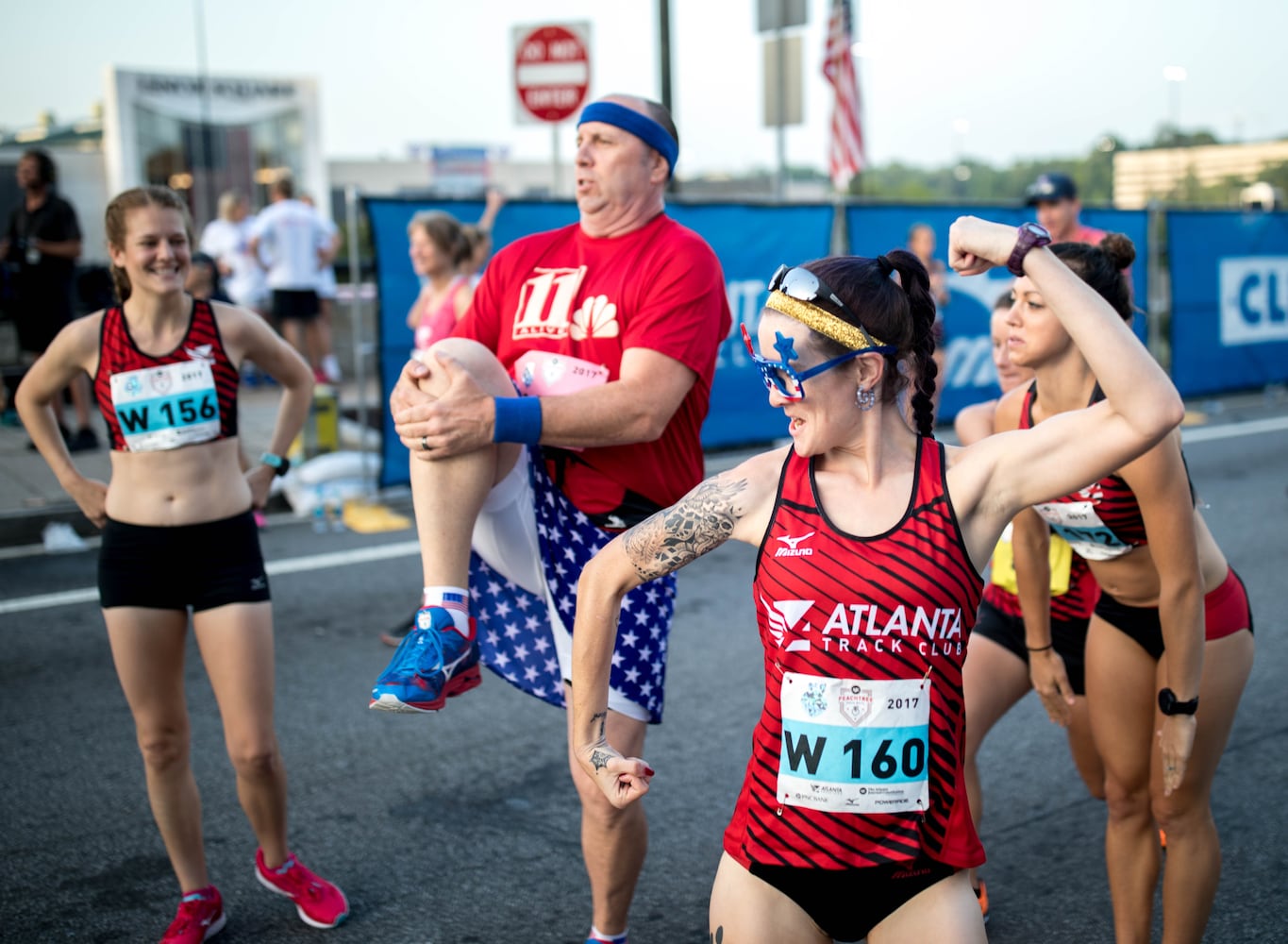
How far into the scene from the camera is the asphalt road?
12.9 ft

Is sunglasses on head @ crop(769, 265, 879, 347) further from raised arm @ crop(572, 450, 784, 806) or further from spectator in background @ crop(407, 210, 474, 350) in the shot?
spectator in background @ crop(407, 210, 474, 350)

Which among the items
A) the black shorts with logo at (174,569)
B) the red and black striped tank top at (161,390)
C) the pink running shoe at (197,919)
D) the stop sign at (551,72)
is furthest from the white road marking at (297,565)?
the stop sign at (551,72)

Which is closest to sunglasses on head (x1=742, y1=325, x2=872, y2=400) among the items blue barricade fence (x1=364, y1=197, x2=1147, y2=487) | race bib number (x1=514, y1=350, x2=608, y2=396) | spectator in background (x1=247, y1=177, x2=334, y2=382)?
race bib number (x1=514, y1=350, x2=608, y2=396)

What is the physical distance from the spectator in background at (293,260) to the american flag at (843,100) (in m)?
6.23

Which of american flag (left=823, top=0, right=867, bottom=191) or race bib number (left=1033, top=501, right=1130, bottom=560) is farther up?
american flag (left=823, top=0, right=867, bottom=191)

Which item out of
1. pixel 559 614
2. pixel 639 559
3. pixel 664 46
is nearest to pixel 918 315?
pixel 639 559

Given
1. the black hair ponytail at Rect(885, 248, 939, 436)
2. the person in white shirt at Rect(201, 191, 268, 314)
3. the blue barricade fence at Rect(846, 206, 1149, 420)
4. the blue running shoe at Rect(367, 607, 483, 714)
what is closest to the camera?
the black hair ponytail at Rect(885, 248, 939, 436)

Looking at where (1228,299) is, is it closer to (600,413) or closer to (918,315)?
(600,413)

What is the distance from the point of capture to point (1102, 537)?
338cm

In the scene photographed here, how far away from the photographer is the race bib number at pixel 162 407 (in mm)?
3949

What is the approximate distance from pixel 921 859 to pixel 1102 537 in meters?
1.34

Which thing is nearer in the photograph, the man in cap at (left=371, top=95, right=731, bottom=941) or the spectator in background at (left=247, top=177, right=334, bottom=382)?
the man in cap at (left=371, top=95, right=731, bottom=941)

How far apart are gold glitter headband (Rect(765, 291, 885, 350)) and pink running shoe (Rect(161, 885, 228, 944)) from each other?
8.63ft

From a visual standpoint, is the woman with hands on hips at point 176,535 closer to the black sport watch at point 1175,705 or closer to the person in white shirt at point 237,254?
the black sport watch at point 1175,705
